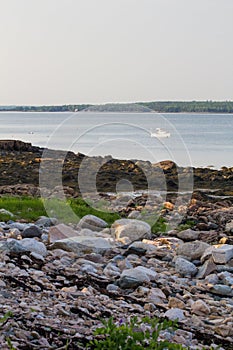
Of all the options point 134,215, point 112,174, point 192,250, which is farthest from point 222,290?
point 112,174

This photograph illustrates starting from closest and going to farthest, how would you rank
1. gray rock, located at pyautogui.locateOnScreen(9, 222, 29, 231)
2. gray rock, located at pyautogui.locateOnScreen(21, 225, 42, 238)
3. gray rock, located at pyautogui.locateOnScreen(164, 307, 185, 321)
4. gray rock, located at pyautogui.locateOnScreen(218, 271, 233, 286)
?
gray rock, located at pyautogui.locateOnScreen(164, 307, 185, 321) → gray rock, located at pyautogui.locateOnScreen(218, 271, 233, 286) → gray rock, located at pyautogui.locateOnScreen(21, 225, 42, 238) → gray rock, located at pyautogui.locateOnScreen(9, 222, 29, 231)

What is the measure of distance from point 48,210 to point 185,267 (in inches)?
164

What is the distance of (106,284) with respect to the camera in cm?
662

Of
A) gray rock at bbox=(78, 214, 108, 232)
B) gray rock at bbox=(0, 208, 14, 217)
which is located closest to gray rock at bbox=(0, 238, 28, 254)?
gray rock at bbox=(78, 214, 108, 232)

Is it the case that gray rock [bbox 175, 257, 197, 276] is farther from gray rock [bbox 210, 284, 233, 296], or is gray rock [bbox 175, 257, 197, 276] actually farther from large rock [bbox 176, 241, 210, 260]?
gray rock [bbox 210, 284, 233, 296]

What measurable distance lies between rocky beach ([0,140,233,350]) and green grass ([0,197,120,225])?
502 millimetres

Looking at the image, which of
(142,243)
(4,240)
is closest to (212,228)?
(142,243)

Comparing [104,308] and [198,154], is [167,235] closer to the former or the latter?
[104,308]

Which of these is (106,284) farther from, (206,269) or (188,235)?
(188,235)

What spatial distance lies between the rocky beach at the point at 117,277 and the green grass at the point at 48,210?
1.65 ft

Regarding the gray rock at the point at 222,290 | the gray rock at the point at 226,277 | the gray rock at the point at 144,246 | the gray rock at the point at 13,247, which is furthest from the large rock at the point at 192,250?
the gray rock at the point at 13,247

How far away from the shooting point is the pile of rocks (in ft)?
16.5

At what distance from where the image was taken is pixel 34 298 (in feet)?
18.6

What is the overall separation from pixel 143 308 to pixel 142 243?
258cm
